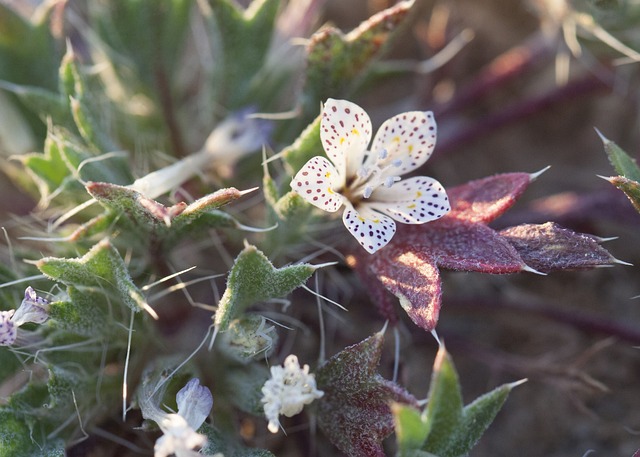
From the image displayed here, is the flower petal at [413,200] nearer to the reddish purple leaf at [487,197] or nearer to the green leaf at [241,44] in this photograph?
the reddish purple leaf at [487,197]

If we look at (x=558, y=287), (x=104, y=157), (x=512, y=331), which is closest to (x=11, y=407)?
(x=104, y=157)

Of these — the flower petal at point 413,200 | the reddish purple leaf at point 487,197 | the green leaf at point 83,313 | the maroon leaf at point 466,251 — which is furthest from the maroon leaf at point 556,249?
the green leaf at point 83,313

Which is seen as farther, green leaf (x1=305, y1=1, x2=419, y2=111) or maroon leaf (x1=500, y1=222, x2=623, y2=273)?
green leaf (x1=305, y1=1, x2=419, y2=111)

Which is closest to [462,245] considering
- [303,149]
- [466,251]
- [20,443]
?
[466,251]

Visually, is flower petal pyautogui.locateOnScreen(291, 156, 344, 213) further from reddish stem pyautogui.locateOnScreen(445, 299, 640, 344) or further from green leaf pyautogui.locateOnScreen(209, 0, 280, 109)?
reddish stem pyautogui.locateOnScreen(445, 299, 640, 344)

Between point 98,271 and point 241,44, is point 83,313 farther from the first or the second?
point 241,44

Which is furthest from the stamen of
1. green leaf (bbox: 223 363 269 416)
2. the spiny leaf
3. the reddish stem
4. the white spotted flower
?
the reddish stem
